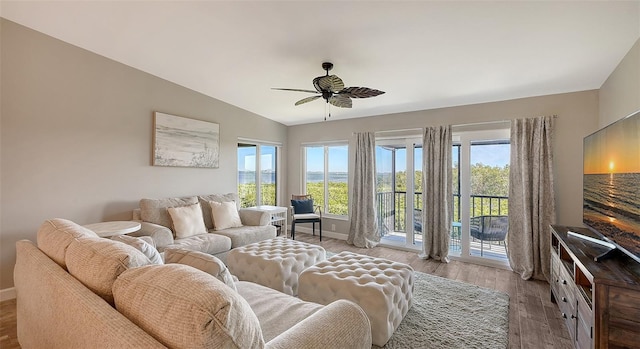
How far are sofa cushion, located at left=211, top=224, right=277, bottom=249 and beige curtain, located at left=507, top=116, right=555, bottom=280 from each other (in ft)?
10.9

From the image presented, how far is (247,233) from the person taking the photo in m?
3.65

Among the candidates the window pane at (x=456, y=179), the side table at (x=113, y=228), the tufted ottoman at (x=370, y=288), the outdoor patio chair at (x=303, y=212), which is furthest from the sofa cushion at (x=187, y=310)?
the outdoor patio chair at (x=303, y=212)

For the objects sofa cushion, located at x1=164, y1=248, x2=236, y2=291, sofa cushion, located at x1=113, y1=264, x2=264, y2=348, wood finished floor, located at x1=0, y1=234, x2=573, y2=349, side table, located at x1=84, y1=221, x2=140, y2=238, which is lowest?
wood finished floor, located at x1=0, y1=234, x2=573, y2=349

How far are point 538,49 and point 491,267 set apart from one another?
274 centimetres

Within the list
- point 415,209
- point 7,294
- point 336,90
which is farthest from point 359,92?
point 7,294

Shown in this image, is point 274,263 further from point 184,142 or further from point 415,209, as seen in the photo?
point 415,209

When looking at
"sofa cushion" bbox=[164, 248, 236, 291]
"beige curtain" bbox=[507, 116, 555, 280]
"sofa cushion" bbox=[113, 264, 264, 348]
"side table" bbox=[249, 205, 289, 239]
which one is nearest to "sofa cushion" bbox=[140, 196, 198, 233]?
"side table" bbox=[249, 205, 289, 239]

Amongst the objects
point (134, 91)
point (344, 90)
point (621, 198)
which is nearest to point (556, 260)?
point (621, 198)

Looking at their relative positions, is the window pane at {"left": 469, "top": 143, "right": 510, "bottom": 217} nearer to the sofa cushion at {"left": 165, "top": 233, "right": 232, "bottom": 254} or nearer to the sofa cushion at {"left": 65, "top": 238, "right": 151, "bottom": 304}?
the sofa cushion at {"left": 165, "top": 233, "right": 232, "bottom": 254}

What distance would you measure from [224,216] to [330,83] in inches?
96.2

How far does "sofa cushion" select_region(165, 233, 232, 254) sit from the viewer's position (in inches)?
118

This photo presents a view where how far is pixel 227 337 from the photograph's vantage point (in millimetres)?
707

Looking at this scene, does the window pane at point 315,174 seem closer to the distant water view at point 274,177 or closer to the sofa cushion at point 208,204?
the distant water view at point 274,177

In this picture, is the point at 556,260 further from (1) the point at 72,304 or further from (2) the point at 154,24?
(2) the point at 154,24
